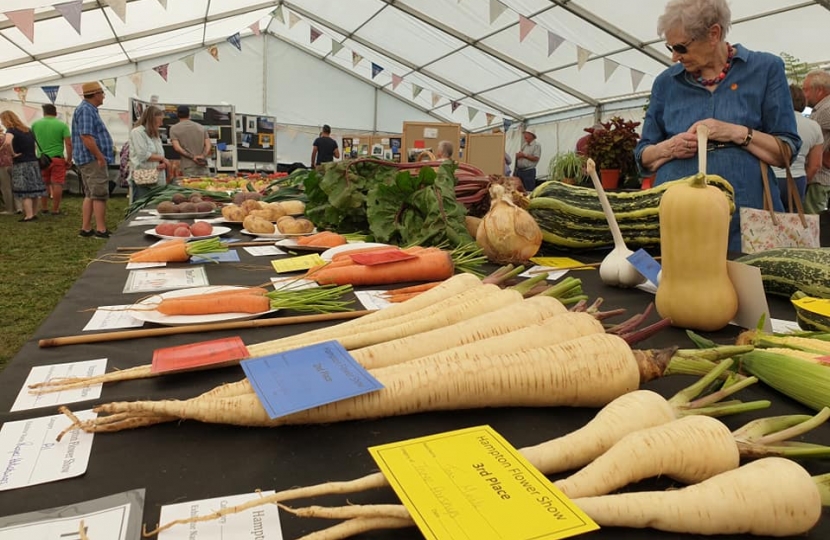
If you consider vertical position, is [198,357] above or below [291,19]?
below

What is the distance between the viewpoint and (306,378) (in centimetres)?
79

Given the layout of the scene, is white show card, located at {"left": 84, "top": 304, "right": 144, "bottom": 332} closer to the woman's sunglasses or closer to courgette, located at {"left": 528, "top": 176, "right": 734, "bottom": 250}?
courgette, located at {"left": 528, "top": 176, "right": 734, "bottom": 250}

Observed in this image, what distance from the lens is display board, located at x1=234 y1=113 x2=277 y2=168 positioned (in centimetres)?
1050

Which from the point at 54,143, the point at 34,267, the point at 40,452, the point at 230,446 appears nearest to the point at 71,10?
the point at 54,143

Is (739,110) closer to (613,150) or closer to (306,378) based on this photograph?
(613,150)

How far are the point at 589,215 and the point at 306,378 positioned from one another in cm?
162

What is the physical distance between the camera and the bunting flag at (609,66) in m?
10.2

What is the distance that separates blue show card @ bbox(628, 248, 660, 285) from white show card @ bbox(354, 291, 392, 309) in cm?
72

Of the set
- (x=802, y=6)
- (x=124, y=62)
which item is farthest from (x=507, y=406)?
(x=124, y=62)

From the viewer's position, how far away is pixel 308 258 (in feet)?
6.29

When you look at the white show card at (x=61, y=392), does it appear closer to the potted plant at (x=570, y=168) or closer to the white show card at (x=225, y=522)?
the white show card at (x=225, y=522)

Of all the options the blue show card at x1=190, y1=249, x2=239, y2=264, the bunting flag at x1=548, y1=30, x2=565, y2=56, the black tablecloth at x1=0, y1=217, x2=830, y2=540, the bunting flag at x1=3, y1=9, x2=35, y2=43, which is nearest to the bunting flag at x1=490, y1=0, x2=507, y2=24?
the bunting flag at x1=548, y1=30, x2=565, y2=56

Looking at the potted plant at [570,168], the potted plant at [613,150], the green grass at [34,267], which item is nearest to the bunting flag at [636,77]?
the potted plant at [570,168]

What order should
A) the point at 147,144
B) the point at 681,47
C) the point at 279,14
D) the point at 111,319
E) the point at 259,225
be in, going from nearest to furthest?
the point at 111,319 < the point at 681,47 < the point at 259,225 < the point at 147,144 < the point at 279,14
